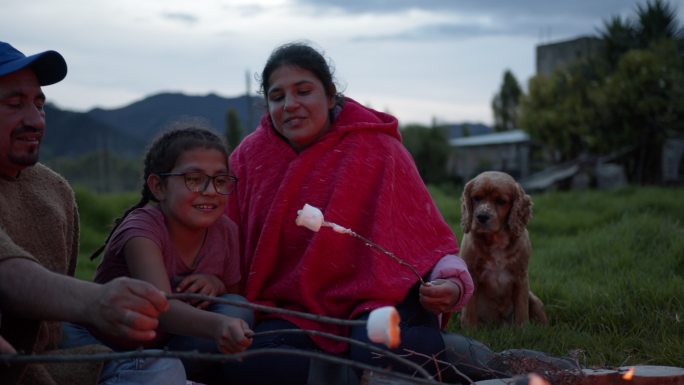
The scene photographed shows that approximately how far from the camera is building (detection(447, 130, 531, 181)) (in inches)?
1222

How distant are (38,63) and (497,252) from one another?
11.3 feet

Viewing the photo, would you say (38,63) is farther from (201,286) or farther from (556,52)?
(556,52)

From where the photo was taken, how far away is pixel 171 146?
358 centimetres

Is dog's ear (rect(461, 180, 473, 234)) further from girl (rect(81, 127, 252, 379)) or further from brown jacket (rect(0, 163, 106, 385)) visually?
brown jacket (rect(0, 163, 106, 385))

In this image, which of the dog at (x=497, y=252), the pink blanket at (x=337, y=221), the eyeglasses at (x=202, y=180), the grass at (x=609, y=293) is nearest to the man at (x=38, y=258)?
the eyeglasses at (x=202, y=180)

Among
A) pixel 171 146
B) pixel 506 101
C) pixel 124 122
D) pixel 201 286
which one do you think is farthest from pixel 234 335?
pixel 506 101

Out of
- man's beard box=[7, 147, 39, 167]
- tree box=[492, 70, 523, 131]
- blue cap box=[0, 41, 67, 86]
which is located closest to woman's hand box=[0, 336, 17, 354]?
man's beard box=[7, 147, 39, 167]

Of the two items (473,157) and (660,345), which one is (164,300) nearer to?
(660,345)

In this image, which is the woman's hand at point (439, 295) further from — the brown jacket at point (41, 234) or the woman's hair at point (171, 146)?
the brown jacket at point (41, 234)

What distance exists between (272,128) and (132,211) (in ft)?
3.52

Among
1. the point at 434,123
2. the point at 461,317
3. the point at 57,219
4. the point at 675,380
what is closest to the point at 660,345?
the point at 675,380

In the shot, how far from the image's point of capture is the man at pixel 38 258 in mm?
2168

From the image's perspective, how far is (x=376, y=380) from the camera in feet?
10.7

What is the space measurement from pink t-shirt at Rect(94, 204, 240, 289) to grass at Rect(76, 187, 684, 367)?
1.77 meters
